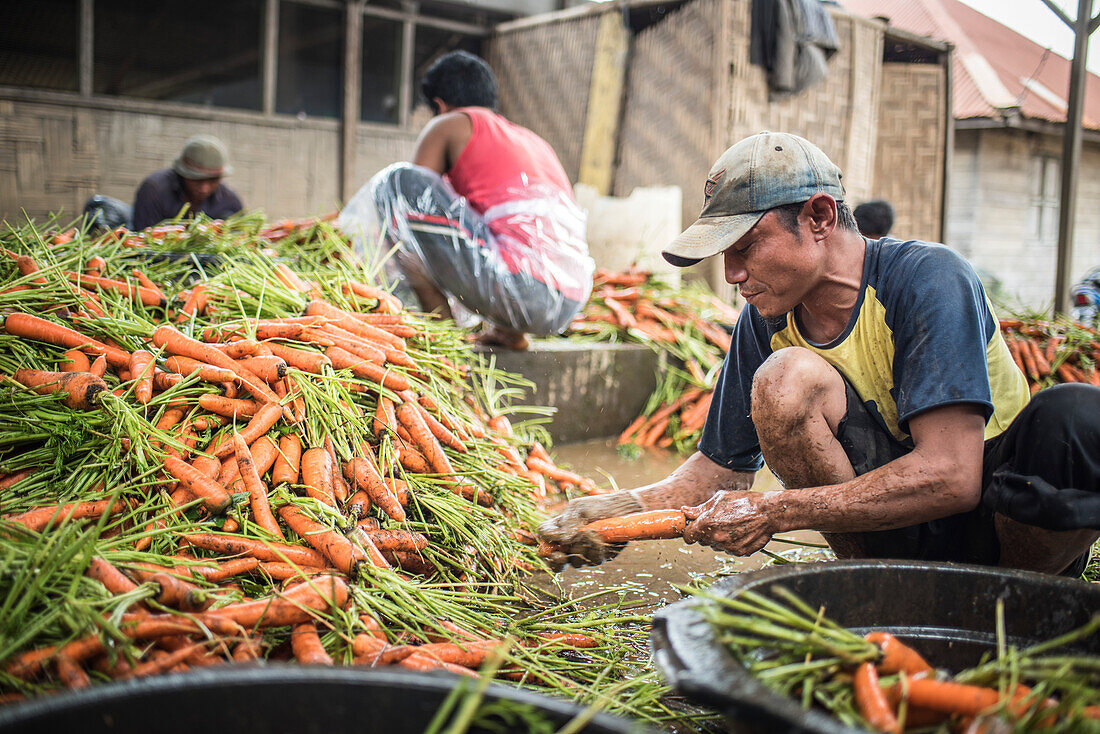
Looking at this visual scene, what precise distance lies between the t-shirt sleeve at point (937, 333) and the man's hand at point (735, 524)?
0.36 metres

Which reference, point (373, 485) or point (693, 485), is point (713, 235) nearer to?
point (693, 485)

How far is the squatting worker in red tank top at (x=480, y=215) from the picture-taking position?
12.0 feet

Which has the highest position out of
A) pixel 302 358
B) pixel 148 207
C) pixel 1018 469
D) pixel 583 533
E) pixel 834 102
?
pixel 834 102

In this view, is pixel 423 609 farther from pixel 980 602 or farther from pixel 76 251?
pixel 76 251

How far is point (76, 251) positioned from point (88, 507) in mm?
1568

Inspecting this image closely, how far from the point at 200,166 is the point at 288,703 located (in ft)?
16.3

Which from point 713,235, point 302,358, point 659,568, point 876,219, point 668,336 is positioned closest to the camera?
point 713,235

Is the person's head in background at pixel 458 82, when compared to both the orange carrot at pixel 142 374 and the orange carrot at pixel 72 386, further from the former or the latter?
the orange carrot at pixel 72 386

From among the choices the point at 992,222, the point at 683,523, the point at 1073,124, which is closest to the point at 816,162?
the point at 683,523

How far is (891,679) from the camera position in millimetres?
1146

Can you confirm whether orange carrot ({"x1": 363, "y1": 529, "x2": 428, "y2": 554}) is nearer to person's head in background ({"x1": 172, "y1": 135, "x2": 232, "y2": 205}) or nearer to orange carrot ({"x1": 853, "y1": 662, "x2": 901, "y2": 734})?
orange carrot ({"x1": 853, "y1": 662, "x2": 901, "y2": 734})

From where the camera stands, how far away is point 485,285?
3.69m

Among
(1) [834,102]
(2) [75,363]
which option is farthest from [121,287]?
(1) [834,102]

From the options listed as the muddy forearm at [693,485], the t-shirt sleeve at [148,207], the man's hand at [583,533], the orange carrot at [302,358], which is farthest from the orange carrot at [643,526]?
the t-shirt sleeve at [148,207]
